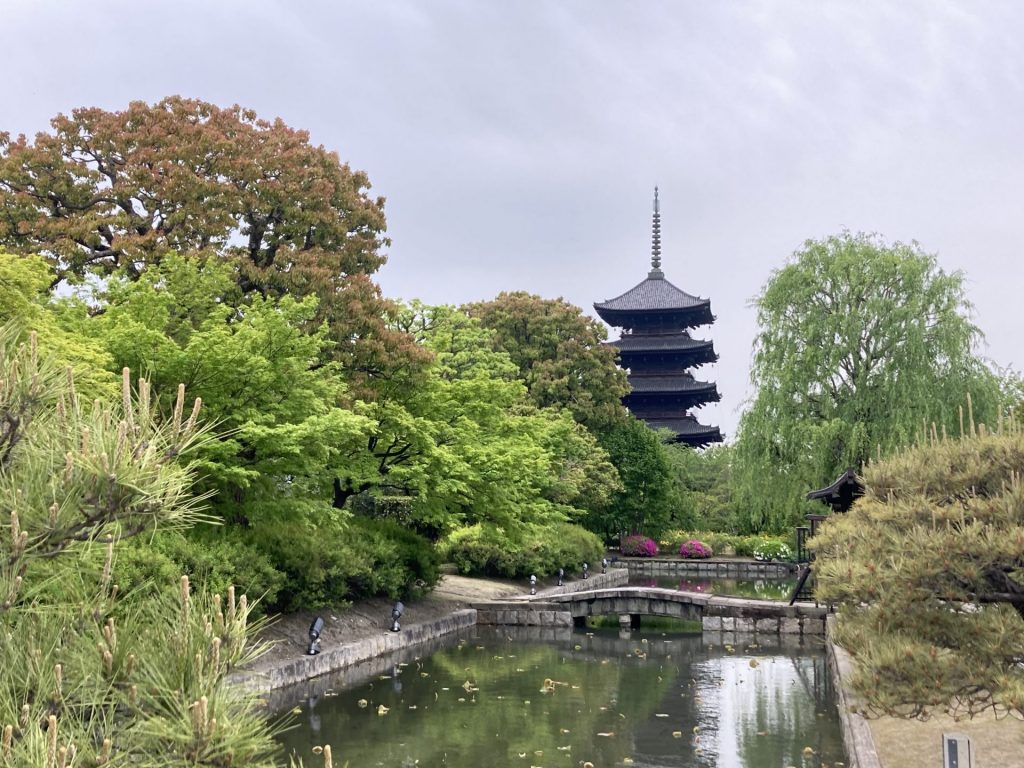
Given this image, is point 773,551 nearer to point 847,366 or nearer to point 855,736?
point 847,366

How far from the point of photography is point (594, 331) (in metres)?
40.2

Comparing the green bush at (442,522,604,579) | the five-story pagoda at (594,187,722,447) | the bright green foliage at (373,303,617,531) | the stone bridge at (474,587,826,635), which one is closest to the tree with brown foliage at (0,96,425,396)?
the bright green foliage at (373,303,617,531)

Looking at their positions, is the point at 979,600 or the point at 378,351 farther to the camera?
the point at 378,351

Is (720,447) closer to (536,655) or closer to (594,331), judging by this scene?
(594,331)

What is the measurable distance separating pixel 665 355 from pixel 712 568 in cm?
2209

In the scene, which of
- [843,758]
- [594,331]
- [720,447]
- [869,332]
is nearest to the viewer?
[843,758]

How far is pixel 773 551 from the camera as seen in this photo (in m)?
39.6

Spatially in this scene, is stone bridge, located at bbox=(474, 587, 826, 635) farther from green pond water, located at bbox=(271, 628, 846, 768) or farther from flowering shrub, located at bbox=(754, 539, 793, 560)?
flowering shrub, located at bbox=(754, 539, 793, 560)

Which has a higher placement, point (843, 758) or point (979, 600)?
point (979, 600)

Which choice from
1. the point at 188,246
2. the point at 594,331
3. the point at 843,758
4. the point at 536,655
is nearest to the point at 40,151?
the point at 188,246

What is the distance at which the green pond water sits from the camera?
11.2 metres

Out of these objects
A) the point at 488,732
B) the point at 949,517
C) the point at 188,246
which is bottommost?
the point at 488,732

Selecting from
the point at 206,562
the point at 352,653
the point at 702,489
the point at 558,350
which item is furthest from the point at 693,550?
the point at 206,562

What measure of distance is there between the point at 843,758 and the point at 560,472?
22.6 meters
